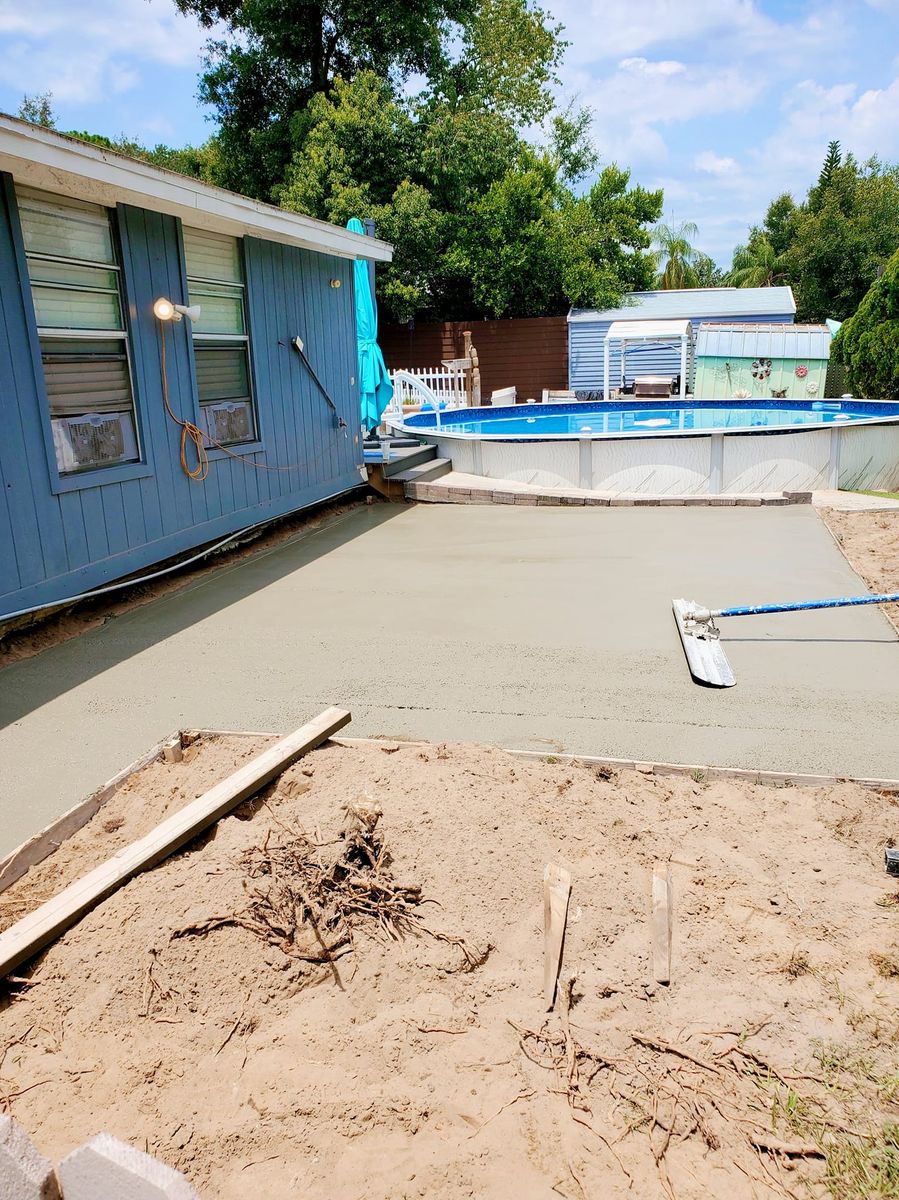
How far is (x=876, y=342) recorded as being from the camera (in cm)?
1510

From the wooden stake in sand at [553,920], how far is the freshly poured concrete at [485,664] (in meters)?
0.97

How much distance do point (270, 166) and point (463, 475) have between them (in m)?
14.3

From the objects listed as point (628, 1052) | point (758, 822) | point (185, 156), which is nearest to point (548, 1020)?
point (628, 1052)

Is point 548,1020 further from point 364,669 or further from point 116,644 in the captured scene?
point 116,644

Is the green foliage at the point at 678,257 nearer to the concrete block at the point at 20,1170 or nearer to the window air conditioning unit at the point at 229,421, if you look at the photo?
the window air conditioning unit at the point at 229,421

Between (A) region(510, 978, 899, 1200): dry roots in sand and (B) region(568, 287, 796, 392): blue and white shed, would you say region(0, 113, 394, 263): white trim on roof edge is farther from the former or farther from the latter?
(B) region(568, 287, 796, 392): blue and white shed

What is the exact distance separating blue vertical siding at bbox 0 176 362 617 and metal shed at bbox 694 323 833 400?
10.4 meters

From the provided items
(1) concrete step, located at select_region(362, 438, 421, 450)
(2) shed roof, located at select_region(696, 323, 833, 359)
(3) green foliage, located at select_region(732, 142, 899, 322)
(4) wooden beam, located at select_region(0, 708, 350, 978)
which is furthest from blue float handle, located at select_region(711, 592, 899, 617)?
(3) green foliage, located at select_region(732, 142, 899, 322)

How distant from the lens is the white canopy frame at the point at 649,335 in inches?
700

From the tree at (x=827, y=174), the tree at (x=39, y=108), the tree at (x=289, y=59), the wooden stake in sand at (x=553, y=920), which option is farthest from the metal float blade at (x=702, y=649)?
the tree at (x=39, y=108)

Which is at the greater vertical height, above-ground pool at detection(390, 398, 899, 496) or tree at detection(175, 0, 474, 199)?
tree at detection(175, 0, 474, 199)

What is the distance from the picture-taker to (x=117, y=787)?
3.30 meters

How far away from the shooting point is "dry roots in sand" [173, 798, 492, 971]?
2.38m

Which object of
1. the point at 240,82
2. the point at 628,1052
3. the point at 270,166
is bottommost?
the point at 628,1052
